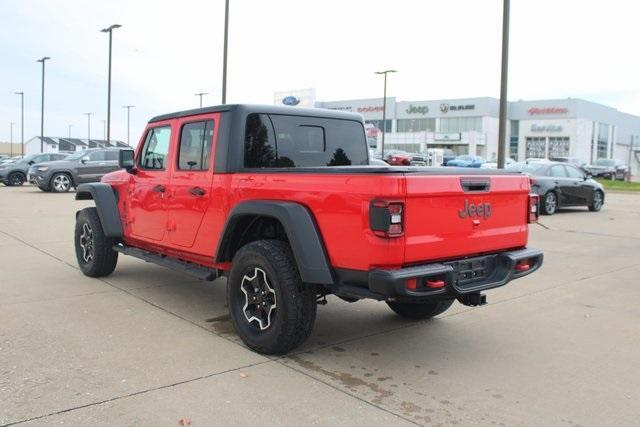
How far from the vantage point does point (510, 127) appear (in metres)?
84.8

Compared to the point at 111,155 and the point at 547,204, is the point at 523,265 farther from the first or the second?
the point at 111,155

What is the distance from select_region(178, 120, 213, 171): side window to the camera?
5.26 m

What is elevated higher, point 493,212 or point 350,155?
point 350,155

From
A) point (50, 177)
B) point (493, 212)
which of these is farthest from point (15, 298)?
point (50, 177)

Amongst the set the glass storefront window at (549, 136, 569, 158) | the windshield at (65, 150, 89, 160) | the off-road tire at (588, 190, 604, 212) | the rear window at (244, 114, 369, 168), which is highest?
the glass storefront window at (549, 136, 569, 158)

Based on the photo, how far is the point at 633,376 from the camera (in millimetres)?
4164

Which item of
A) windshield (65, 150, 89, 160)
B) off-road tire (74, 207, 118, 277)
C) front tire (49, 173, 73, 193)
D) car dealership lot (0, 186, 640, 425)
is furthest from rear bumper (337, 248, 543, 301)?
windshield (65, 150, 89, 160)

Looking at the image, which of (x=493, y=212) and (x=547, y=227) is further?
(x=547, y=227)

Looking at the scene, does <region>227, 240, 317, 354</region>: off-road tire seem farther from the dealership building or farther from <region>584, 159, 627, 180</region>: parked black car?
the dealership building

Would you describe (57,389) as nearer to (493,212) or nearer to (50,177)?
(493,212)

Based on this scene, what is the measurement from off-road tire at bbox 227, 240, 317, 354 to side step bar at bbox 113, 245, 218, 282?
2.08ft

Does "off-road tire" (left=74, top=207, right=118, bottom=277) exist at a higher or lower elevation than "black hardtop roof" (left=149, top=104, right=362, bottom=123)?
lower

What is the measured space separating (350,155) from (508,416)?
121 inches

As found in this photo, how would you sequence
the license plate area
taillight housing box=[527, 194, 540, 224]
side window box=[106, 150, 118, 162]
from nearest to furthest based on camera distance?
the license plate area → taillight housing box=[527, 194, 540, 224] → side window box=[106, 150, 118, 162]
